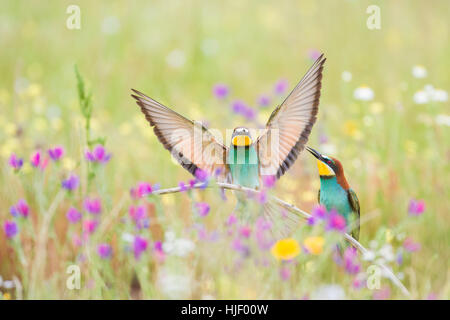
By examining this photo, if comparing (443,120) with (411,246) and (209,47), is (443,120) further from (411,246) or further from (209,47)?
(209,47)

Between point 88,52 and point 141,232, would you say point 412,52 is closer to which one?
point 88,52

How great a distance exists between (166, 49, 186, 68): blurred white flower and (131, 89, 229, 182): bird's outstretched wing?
7.54 ft

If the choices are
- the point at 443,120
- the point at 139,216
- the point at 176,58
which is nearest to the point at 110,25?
the point at 176,58

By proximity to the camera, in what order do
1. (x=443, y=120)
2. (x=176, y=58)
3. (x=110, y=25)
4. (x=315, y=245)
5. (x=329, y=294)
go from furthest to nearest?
(x=110, y=25)
(x=176, y=58)
(x=443, y=120)
(x=329, y=294)
(x=315, y=245)

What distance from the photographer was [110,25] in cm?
372

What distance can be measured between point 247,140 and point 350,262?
32 centimetres

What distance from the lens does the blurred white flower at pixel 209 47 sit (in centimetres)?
343

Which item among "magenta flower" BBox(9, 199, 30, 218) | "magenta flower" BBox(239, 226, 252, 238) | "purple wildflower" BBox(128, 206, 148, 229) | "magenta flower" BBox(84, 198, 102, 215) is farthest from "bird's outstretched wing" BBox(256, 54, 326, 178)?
"magenta flower" BBox(9, 199, 30, 218)

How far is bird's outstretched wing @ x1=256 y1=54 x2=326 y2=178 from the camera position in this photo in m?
1.04

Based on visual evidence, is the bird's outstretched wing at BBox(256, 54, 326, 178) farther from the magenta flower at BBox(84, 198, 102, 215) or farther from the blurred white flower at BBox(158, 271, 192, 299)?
the magenta flower at BBox(84, 198, 102, 215)

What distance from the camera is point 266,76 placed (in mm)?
3352

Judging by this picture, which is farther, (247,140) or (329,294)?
(329,294)

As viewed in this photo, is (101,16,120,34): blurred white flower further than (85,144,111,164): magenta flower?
Yes
